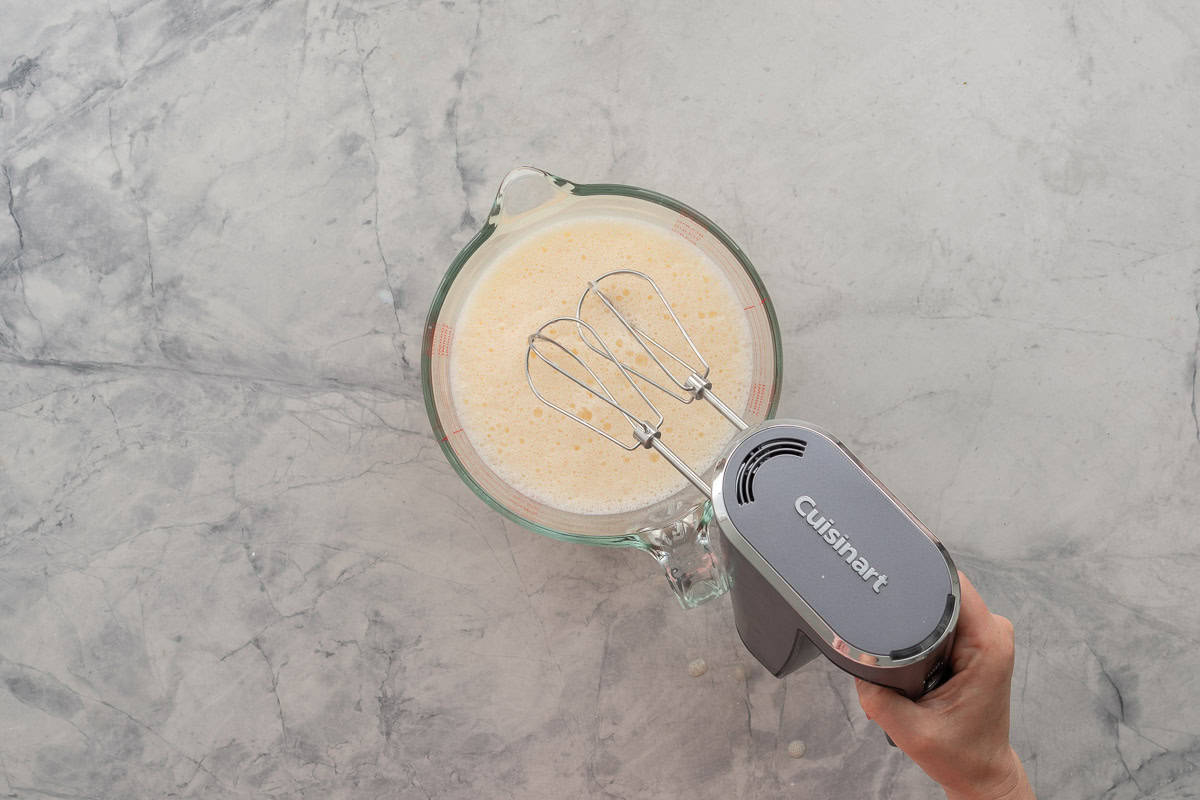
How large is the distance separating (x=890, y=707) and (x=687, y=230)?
540 millimetres

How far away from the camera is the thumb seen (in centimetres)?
81

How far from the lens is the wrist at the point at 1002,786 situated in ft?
3.05

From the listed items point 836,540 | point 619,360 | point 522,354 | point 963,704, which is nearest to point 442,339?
point 522,354

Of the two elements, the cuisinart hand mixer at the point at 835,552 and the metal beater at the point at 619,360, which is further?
the metal beater at the point at 619,360

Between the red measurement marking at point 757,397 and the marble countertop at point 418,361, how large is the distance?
0.16 meters

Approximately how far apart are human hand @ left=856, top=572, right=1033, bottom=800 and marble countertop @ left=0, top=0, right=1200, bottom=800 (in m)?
0.27

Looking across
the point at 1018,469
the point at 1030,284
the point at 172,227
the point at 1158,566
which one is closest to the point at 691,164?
the point at 1030,284

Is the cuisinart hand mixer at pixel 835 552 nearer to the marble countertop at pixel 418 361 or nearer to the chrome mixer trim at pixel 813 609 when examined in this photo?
the chrome mixer trim at pixel 813 609

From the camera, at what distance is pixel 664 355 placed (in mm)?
979

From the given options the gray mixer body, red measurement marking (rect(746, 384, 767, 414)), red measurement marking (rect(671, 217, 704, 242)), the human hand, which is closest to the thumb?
the human hand

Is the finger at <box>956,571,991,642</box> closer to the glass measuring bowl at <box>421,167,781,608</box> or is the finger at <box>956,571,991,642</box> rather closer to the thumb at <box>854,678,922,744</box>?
the thumb at <box>854,678,922,744</box>

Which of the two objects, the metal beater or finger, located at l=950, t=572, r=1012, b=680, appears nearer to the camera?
finger, located at l=950, t=572, r=1012, b=680

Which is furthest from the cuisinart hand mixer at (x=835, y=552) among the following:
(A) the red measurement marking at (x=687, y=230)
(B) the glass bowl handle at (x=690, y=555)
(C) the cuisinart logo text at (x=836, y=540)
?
(A) the red measurement marking at (x=687, y=230)

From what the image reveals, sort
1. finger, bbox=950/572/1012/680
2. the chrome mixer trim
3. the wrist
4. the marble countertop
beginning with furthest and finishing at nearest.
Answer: the marble countertop, the wrist, finger, bbox=950/572/1012/680, the chrome mixer trim
